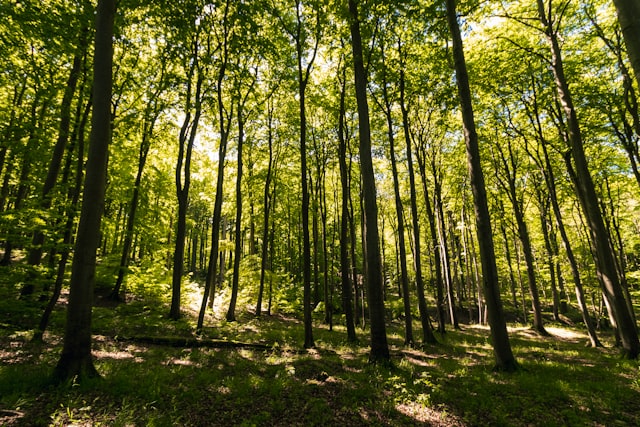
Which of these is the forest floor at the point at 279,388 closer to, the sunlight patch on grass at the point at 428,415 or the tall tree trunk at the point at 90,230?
the sunlight patch on grass at the point at 428,415

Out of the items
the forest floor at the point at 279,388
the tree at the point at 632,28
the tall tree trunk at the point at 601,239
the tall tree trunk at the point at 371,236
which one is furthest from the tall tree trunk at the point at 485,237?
the tree at the point at 632,28

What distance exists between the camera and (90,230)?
20.5 feet

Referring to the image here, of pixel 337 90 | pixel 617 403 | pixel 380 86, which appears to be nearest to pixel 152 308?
pixel 337 90

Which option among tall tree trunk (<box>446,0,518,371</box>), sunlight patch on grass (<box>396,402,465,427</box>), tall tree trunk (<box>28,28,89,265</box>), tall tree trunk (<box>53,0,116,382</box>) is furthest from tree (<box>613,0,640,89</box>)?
tall tree trunk (<box>28,28,89,265</box>)

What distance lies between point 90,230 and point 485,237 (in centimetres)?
957

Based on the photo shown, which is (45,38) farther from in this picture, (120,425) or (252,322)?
(252,322)

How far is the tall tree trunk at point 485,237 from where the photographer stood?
7.92m

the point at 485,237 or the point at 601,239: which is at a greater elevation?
the point at 601,239

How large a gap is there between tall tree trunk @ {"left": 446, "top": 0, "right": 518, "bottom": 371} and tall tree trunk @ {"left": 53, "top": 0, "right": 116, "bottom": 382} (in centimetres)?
909

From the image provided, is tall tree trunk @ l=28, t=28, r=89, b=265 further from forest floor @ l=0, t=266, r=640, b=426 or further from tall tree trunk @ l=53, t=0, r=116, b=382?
tall tree trunk @ l=53, t=0, r=116, b=382

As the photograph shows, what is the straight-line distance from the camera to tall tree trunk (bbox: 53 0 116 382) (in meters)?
5.98

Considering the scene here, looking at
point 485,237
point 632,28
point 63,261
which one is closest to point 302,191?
point 485,237

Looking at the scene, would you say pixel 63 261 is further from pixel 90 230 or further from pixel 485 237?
pixel 485 237

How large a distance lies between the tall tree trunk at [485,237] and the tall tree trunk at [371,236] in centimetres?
285
